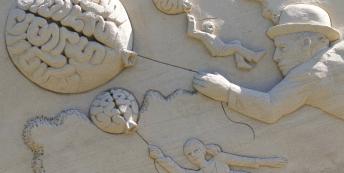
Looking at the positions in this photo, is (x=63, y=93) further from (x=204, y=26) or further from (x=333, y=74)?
(x=333, y=74)

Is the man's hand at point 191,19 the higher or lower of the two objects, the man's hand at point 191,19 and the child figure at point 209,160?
the higher

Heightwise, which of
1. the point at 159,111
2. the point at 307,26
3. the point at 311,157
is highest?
the point at 307,26

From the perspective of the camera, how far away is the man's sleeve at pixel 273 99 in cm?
397

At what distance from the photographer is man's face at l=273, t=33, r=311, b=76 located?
403 cm

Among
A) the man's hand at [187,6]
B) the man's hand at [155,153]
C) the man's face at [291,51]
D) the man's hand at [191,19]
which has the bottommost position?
the man's hand at [155,153]

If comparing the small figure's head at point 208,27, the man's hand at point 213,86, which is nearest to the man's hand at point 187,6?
the small figure's head at point 208,27

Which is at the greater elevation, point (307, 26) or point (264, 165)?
point (307, 26)

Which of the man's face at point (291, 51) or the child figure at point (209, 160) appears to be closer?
the child figure at point (209, 160)

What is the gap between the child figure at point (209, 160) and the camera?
3.91 metres

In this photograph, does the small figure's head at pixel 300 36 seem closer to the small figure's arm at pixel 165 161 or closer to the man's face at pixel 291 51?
the man's face at pixel 291 51

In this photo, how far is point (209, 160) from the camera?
394cm

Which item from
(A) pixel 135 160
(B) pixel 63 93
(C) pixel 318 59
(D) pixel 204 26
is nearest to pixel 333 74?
(C) pixel 318 59

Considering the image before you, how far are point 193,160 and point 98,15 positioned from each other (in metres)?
0.84

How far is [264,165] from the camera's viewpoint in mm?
3959
